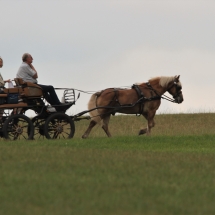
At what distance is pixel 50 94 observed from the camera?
18219 mm

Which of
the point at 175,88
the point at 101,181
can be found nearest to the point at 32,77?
the point at 175,88

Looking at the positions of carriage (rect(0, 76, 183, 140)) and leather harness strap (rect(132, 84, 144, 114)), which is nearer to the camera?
carriage (rect(0, 76, 183, 140))

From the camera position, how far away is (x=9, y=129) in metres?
17.6

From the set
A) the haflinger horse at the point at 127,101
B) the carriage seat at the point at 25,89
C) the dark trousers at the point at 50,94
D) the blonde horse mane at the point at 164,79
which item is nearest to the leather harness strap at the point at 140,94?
the haflinger horse at the point at 127,101

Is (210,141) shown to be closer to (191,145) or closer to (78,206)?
(191,145)

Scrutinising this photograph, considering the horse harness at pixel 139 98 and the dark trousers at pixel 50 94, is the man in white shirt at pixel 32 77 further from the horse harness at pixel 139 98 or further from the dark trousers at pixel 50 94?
the horse harness at pixel 139 98

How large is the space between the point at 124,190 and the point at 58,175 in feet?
5.38

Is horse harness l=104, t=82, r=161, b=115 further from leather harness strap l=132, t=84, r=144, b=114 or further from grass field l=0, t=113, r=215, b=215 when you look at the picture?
grass field l=0, t=113, r=215, b=215

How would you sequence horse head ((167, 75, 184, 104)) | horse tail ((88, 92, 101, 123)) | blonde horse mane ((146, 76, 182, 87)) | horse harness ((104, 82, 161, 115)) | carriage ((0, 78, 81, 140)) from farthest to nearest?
horse head ((167, 75, 184, 104)) → blonde horse mane ((146, 76, 182, 87)) → horse harness ((104, 82, 161, 115)) → horse tail ((88, 92, 101, 123)) → carriage ((0, 78, 81, 140))

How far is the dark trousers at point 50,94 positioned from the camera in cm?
1809

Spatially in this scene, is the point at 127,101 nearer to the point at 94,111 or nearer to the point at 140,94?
the point at 140,94

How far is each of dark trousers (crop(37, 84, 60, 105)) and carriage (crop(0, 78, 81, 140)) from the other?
0.10 meters

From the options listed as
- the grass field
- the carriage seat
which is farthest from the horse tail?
the grass field

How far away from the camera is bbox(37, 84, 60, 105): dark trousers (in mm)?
18087
